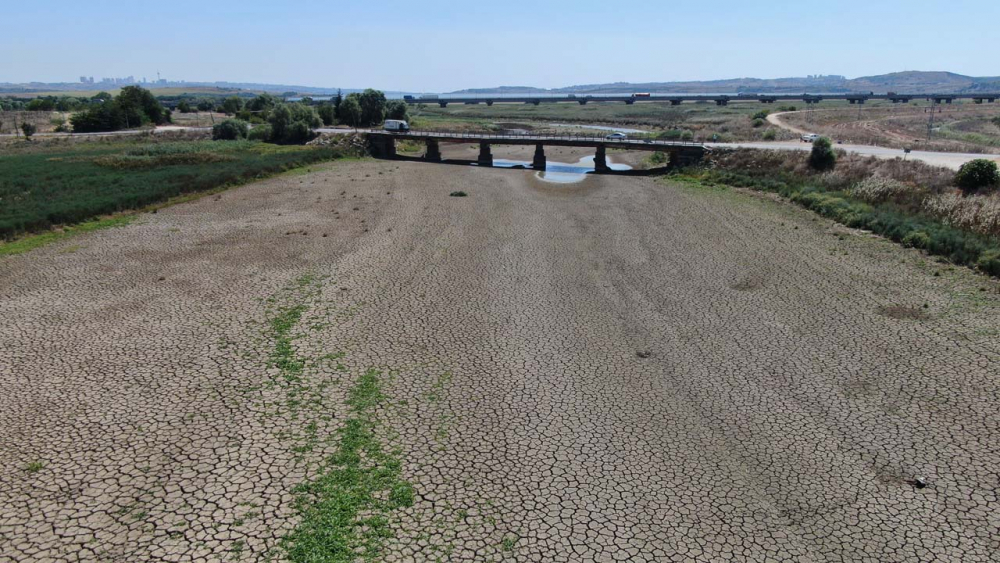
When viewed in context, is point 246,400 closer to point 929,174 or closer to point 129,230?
point 129,230

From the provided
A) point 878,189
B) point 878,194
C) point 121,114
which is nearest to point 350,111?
point 121,114

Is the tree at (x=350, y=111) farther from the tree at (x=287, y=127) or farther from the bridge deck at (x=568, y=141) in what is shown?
the bridge deck at (x=568, y=141)

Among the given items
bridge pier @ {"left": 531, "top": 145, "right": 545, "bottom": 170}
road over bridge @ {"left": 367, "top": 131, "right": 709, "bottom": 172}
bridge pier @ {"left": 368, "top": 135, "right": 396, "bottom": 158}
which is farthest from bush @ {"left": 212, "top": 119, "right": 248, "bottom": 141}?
bridge pier @ {"left": 531, "top": 145, "right": 545, "bottom": 170}

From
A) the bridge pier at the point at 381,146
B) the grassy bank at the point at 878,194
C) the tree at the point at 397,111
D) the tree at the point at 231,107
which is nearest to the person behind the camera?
the grassy bank at the point at 878,194

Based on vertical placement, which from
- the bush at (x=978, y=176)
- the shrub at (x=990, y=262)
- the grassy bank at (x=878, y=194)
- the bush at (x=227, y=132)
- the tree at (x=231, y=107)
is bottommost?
the shrub at (x=990, y=262)

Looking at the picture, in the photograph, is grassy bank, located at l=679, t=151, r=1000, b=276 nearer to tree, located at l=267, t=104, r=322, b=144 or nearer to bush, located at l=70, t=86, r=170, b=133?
tree, located at l=267, t=104, r=322, b=144

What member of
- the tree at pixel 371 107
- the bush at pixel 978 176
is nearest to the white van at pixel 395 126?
the tree at pixel 371 107

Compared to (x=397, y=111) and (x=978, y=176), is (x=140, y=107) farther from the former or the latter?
(x=978, y=176)
